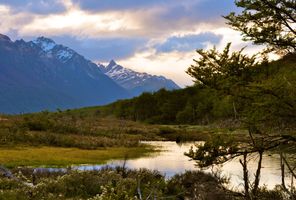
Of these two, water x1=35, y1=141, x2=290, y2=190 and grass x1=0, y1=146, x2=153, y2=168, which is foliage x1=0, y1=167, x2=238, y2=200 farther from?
grass x1=0, y1=146, x2=153, y2=168

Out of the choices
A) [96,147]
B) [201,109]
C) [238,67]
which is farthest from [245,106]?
[201,109]

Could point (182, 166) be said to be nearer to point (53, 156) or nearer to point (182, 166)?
point (182, 166)

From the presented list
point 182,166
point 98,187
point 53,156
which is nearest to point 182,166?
point 182,166

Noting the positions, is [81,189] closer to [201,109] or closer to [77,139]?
[77,139]

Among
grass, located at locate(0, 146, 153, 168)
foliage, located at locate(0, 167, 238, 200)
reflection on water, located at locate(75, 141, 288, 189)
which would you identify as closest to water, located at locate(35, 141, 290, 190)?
reflection on water, located at locate(75, 141, 288, 189)

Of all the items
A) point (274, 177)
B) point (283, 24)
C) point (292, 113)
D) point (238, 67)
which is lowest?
point (274, 177)

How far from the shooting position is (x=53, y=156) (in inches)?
1734

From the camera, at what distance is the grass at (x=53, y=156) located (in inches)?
1533

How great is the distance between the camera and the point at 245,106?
16484 mm

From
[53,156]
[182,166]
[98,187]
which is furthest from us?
[53,156]

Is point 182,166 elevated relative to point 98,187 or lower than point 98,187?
lower

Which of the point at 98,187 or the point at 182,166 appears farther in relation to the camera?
the point at 182,166

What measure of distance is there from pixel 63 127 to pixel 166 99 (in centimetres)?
9380

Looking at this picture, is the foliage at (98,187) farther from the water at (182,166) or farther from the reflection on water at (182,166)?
the reflection on water at (182,166)
